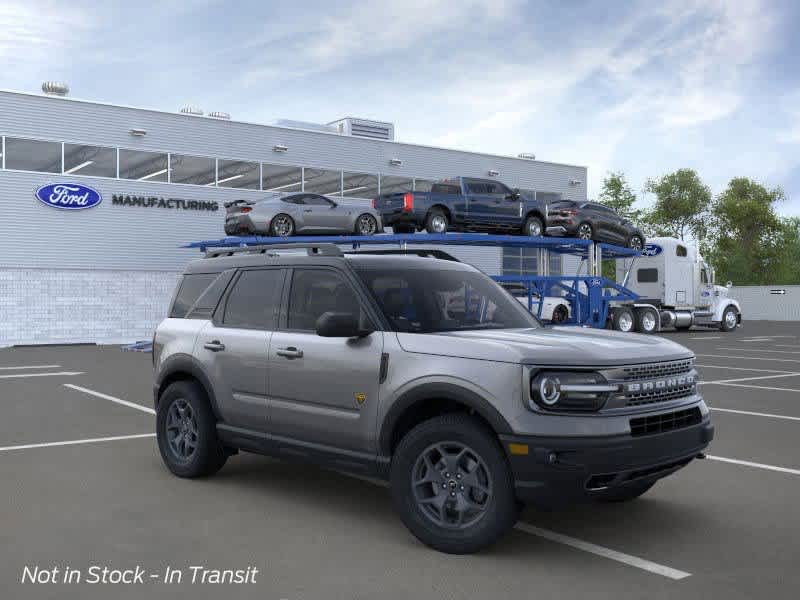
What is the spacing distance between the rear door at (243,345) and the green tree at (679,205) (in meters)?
77.1

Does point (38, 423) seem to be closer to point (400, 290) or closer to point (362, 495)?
point (362, 495)

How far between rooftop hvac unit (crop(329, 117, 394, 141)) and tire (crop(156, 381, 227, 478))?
30.4 m

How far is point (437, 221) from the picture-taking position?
24.5m

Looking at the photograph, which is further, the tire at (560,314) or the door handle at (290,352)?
the tire at (560,314)

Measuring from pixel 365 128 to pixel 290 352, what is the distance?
1286 inches

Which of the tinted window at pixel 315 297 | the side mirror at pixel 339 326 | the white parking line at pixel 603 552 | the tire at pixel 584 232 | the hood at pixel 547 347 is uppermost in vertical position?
the tire at pixel 584 232

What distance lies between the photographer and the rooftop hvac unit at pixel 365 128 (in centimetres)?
3738

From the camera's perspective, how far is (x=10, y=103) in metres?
28.4

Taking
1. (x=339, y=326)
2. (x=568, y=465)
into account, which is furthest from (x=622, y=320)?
(x=568, y=465)

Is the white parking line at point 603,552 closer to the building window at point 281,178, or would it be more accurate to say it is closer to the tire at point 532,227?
the tire at point 532,227

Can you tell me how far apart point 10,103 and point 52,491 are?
25.3m

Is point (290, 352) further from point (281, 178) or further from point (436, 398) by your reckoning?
point (281, 178)

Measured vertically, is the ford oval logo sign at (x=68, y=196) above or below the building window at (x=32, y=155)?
below

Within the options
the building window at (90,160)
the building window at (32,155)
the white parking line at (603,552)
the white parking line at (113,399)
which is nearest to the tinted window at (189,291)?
the white parking line at (603,552)
